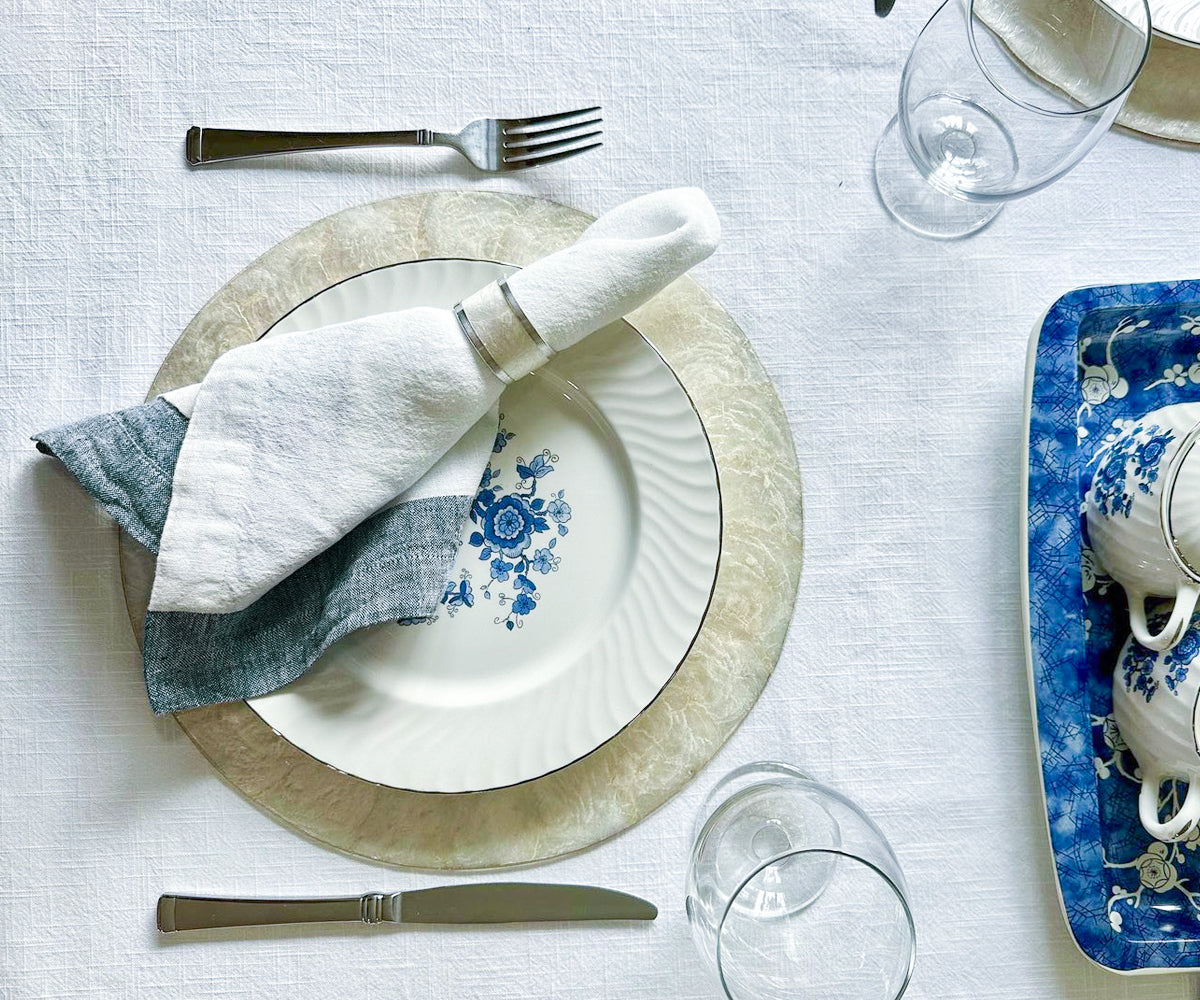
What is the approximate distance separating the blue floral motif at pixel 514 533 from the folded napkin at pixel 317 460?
0.13ft

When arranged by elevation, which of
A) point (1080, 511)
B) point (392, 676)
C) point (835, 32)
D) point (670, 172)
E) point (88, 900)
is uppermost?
point (835, 32)

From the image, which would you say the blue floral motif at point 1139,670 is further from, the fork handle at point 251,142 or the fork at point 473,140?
the fork handle at point 251,142

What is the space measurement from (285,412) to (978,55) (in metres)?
0.50

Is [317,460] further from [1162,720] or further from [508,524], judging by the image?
[1162,720]

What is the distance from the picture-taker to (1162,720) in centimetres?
63

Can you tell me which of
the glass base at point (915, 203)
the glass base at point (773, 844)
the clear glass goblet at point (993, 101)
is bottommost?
the glass base at point (773, 844)

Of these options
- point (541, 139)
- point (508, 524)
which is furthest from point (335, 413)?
point (541, 139)

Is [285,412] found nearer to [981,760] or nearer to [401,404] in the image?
[401,404]

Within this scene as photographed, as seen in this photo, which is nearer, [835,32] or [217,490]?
[217,490]

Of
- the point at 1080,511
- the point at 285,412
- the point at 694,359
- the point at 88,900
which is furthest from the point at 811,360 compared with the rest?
the point at 88,900

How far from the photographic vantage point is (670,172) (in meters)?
0.71

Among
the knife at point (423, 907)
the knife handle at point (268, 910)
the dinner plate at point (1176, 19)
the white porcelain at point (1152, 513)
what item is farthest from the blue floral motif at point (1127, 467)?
the knife handle at point (268, 910)

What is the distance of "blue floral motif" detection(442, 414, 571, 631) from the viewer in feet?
2.19

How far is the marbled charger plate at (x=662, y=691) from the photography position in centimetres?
67
